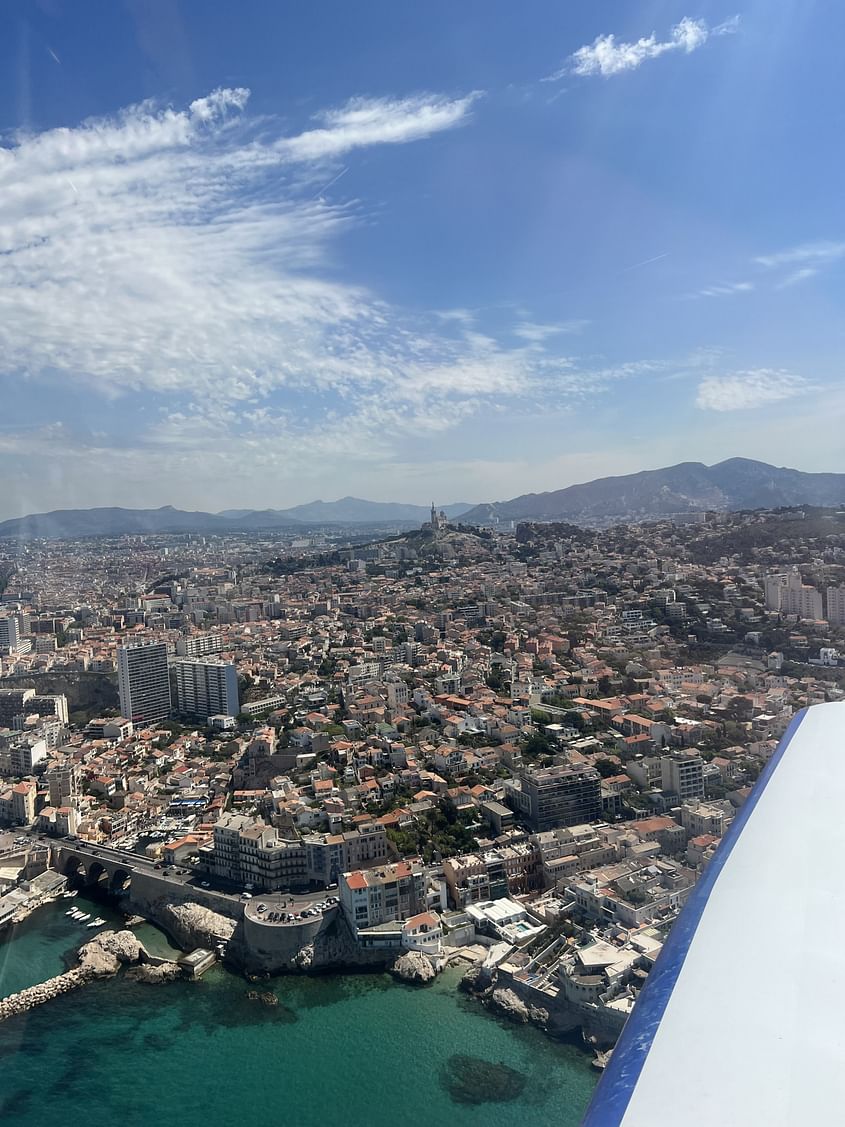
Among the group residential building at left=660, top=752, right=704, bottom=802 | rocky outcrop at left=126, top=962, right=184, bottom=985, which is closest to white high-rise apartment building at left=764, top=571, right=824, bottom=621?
residential building at left=660, top=752, right=704, bottom=802

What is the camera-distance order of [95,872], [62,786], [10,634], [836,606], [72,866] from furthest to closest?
[10,634] → [836,606] → [62,786] → [72,866] → [95,872]

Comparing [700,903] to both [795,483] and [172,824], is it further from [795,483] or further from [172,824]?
[795,483]

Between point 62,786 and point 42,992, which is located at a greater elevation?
point 62,786

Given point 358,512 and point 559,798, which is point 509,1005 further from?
point 358,512

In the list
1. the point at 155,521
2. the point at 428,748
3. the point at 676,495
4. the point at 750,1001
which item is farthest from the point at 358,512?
the point at 750,1001

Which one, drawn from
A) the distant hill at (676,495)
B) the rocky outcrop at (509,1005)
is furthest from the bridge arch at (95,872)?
the distant hill at (676,495)

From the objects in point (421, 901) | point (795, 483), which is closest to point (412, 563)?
point (795, 483)

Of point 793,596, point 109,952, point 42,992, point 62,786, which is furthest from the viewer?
point 793,596

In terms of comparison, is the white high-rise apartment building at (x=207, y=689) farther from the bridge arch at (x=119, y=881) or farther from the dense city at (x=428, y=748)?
the bridge arch at (x=119, y=881)
